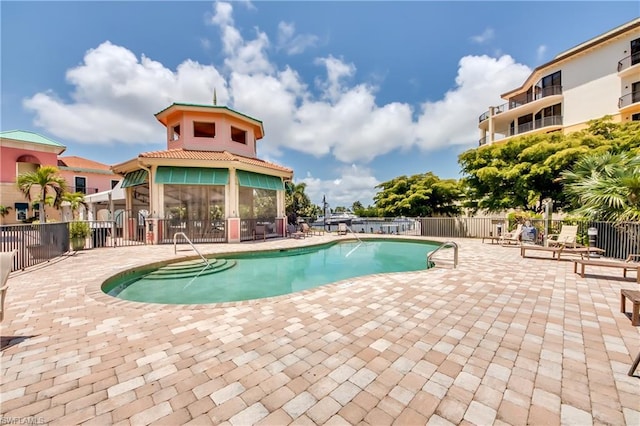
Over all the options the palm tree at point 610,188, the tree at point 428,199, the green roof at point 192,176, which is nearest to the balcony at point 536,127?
the tree at point 428,199

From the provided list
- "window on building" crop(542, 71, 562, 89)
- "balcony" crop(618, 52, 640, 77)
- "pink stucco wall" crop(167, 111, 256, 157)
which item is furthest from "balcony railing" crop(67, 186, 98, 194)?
"balcony" crop(618, 52, 640, 77)

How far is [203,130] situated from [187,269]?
12228 millimetres

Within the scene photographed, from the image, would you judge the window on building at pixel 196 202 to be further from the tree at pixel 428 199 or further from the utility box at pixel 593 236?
the utility box at pixel 593 236

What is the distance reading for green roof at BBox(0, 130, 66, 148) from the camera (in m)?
24.6

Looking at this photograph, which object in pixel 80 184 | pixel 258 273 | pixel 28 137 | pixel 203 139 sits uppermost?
pixel 28 137

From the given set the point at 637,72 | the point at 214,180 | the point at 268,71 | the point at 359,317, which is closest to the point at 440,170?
the point at 637,72

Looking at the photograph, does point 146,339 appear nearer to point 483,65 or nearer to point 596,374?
point 596,374

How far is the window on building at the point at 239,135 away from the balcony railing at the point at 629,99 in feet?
110

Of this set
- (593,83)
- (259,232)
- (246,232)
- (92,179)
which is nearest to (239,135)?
(246,232)

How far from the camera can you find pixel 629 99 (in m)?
22.4

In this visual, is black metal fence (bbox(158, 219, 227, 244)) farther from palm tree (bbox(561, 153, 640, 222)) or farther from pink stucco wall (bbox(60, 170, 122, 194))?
pink stucco wall (bbox(60, 170, 122, 194))

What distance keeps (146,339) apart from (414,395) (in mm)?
3457

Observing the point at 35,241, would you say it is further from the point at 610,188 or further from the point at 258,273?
the point at 610,188

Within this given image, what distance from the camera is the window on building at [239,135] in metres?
18.0
